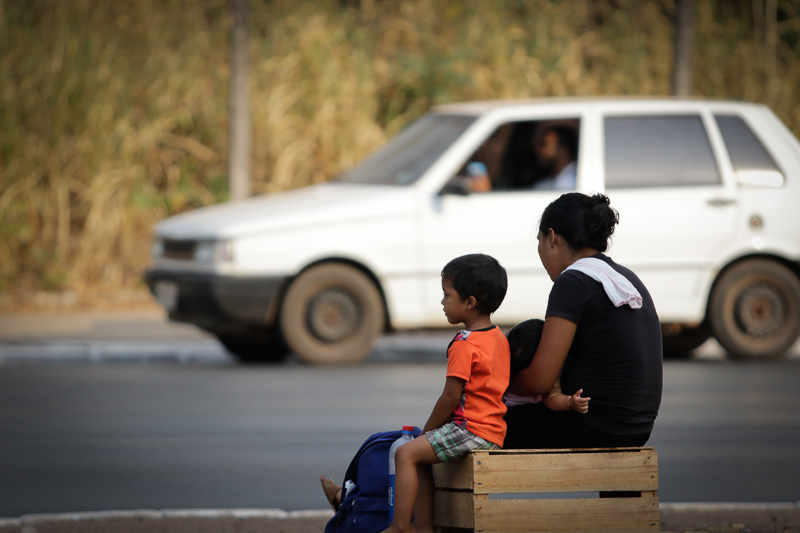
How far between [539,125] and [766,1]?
30.5 feet

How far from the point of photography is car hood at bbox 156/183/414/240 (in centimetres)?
955

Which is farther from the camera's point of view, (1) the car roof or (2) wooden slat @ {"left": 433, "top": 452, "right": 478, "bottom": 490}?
(1) the car roof

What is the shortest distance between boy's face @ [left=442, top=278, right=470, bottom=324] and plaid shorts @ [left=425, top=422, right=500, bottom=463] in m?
0.34

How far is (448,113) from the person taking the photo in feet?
34.9

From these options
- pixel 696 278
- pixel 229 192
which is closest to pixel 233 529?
pixel 696 278

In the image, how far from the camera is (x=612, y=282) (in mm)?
3965

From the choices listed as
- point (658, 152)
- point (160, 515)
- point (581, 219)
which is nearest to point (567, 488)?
point (581, 219)

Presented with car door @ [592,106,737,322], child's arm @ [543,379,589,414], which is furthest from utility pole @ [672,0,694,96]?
child's arm @ [543,379,589,414]

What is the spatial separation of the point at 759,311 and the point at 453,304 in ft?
22.0

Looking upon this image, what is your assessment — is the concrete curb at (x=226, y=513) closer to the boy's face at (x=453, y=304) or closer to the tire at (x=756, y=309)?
the boy's face at (x=453, y=304)

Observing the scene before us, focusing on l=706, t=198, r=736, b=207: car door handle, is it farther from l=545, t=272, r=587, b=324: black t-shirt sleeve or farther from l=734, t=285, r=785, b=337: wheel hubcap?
l=545, t=272, r=587, b=324: black t-shirt sleeve

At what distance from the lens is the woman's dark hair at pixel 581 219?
13.4 ft

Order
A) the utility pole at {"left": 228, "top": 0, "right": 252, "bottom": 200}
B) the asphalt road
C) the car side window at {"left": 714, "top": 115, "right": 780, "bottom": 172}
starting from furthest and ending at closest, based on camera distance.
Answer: the utility pole at {"left": 228, "top": 0, "right": 252, "bottom": 200}
the car side window at {"left": 714, "top": 115, "right": 780, "bottom": 172}
the asphalt road

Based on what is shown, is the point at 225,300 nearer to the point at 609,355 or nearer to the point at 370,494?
the point at 370,494
